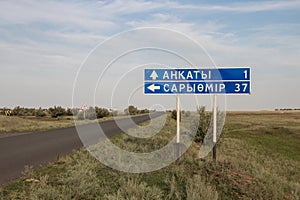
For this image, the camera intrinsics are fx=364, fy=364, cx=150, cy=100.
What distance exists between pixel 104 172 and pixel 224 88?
5276 millimetres

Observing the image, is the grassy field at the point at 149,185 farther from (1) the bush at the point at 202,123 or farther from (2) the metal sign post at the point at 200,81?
(1) the bush at the point at 202,123

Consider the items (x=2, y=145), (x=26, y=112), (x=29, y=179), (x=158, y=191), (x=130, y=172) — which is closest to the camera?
(x=158, y=191)

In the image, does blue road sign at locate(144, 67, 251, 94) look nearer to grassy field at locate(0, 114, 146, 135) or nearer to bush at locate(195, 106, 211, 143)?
bush at locate(195, 106, 211, 143)

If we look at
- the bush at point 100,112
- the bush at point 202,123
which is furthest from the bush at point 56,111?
the bush at point 202,123

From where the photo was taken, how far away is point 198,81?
12977 mm

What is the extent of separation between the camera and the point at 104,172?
9.99 m

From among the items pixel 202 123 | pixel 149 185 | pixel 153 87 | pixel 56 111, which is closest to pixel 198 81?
pixel 153 87

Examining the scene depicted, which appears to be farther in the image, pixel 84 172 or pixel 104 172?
pixel 104 172

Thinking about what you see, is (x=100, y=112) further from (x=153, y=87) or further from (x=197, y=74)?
(x=197, y=74)

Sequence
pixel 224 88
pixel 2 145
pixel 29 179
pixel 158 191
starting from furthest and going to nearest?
Result: pixel 2 145 < pixel 224 88 < pixel 29 179 < pixel 158 191

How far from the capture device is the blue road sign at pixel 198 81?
1254 centimetres

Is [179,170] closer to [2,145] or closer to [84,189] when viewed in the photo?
[84,189]

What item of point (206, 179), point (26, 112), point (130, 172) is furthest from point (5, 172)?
point (26, 112)

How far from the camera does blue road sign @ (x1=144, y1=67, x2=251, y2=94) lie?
41.1ft
